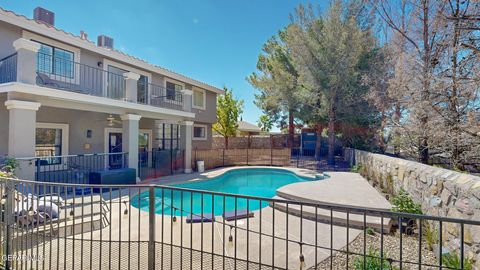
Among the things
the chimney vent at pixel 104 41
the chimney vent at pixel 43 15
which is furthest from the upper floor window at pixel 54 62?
the chimney vent at pixel 104 41

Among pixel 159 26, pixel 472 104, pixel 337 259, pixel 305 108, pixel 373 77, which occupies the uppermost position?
pixel 159 26

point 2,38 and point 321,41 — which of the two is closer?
point 2,38

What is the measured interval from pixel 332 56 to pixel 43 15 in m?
16.5

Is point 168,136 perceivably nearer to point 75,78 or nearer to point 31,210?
point 75,78

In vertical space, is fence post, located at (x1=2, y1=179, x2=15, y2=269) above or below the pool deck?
above

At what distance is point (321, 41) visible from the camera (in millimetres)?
17828

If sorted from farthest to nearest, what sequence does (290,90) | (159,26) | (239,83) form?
(239,83)
(290,90)
(159,26)

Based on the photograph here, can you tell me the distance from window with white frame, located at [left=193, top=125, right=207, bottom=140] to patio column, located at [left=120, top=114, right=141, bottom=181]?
A: 27.4 feet

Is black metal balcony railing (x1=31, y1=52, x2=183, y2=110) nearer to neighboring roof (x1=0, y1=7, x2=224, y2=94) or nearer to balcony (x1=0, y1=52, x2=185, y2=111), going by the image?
balcony (x1=0, y1=52, x2=185, y2=111)

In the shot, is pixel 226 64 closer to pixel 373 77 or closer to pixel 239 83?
pixel 239 83

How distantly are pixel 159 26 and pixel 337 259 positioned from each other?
15.0 metres

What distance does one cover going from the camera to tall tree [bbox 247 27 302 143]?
67.3ft

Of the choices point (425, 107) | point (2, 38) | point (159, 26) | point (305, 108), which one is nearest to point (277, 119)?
point (305, 108)

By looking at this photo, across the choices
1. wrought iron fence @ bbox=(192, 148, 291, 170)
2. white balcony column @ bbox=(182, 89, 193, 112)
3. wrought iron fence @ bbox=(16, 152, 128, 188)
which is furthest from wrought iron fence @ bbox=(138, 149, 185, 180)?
wrought iron fence @ bbox=(192, 148, 291, 170)
